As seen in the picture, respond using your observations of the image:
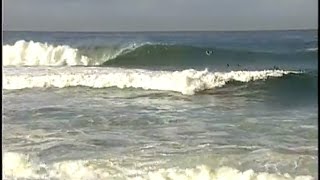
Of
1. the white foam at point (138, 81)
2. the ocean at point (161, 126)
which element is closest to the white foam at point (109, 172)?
the ocean at point (161, 126)

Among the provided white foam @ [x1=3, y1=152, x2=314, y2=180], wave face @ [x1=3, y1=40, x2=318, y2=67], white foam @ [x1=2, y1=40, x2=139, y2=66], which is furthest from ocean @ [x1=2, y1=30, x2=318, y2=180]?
white foam @ [x1=2, y1=40, x2=139, y2=66]

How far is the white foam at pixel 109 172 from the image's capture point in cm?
464

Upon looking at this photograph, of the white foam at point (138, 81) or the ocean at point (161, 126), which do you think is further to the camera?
the white foam at point (138, 81)

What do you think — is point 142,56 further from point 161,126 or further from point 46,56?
point 161,126

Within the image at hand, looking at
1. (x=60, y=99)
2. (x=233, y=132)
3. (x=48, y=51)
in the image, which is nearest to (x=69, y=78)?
(x=60, y=99)

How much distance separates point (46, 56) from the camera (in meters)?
21.0

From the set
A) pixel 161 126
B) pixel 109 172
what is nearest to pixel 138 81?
pixel 161 126

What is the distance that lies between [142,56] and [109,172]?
1615cm

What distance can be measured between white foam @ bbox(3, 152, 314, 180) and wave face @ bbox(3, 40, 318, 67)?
14274 millimetres

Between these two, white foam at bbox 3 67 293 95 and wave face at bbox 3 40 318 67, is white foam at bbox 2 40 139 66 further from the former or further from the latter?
white foam at bbox 3 67 293 95

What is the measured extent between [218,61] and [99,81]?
887 centimetres

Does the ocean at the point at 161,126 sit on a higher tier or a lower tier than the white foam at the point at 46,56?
lower

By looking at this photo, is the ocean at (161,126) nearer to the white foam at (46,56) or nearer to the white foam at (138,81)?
the white foam at (138,81)

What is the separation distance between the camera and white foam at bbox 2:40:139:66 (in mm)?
20469
